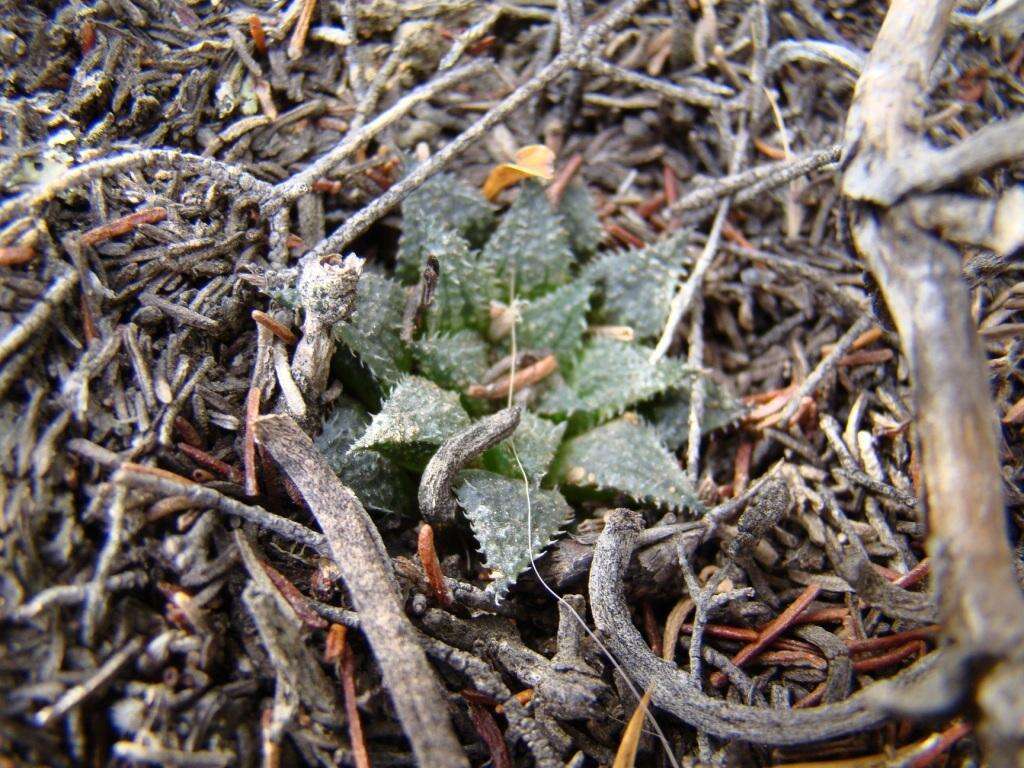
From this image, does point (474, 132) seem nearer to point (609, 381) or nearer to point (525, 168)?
point (525, 168)

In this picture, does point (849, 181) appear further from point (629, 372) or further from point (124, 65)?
point (124, 65)

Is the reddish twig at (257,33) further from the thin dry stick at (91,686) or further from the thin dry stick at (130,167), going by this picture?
the thin dry stick at (91,686)

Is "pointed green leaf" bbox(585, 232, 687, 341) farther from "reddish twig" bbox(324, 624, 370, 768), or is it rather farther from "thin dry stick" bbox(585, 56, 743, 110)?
"reddish twig" bbox(324, 624, 370, 768)

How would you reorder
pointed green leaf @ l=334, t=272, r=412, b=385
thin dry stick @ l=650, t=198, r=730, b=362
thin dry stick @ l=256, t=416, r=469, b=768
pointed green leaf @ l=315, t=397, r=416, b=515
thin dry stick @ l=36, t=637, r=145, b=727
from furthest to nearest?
thin dry stick @ l=650, t=198, r=730, b=362 < pointed green leaf @ l=334, t=272, r=412, b=385 < pointed green leaf @ l=315, t=397, r=416, b=515 < thin dry stick @ l=256, t=416, r=469, b=768 < thin dry stick @ l=36, t=637, r=145, b=727

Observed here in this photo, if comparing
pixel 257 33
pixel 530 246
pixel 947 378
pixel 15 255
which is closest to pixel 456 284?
pixel 530 246

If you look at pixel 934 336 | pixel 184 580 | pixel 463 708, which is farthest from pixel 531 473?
pixel 934 336

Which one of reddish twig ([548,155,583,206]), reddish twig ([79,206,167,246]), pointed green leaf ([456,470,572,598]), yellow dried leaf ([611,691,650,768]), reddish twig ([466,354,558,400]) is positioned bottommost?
yellow dried leaf ([611,691,650,768])

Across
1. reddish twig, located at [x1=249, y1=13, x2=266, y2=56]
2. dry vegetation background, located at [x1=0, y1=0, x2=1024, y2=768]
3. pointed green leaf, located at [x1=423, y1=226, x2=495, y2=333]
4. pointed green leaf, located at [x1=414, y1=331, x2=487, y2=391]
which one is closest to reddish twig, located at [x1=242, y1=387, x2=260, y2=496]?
dry vegetation background, located at [x1=0, y1=0, x2=1024, y2=768]
